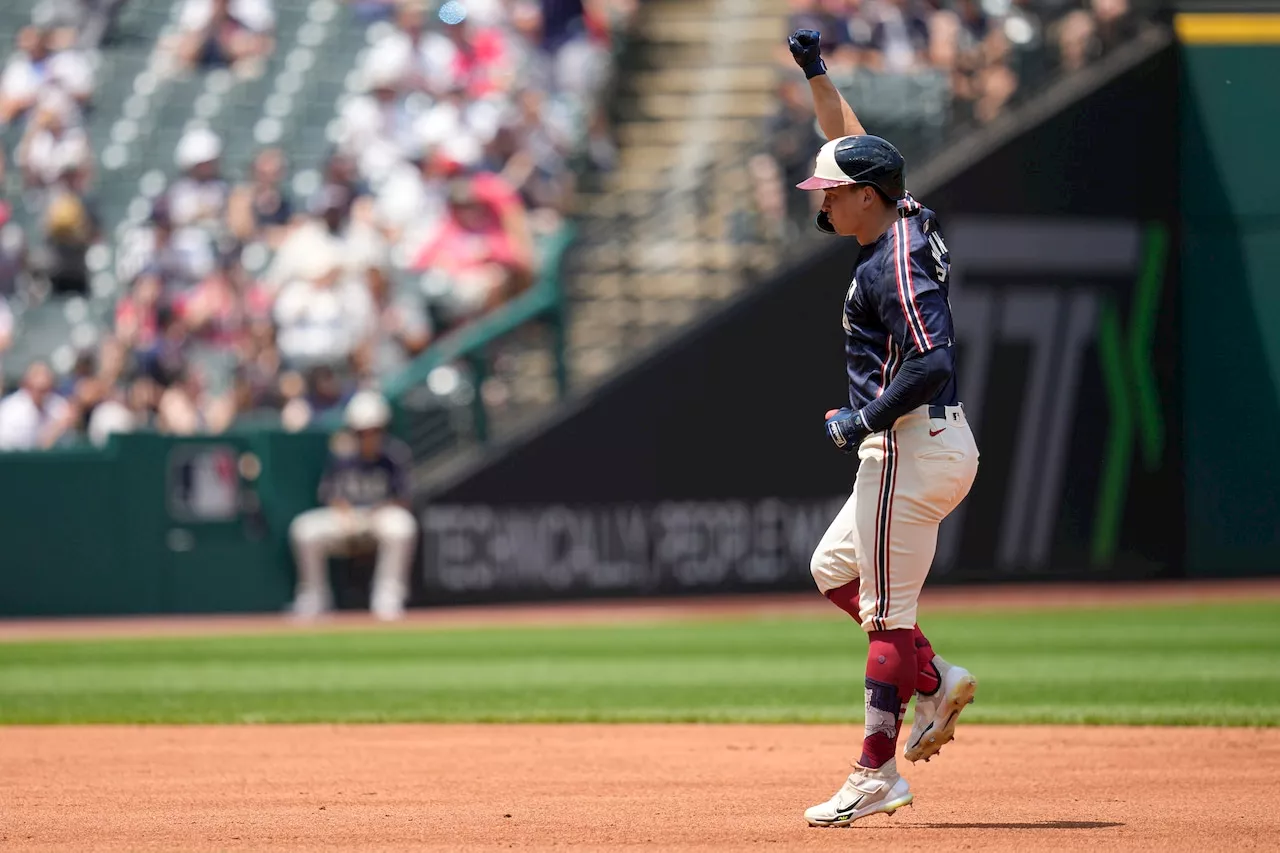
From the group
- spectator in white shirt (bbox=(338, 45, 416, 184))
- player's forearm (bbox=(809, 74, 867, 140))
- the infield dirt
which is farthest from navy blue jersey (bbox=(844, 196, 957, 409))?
spectator in white shirt (bbox=(338, 45, 416, 184))

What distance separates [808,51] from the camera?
6.83 m

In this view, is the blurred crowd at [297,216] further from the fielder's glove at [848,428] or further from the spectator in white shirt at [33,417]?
the fielder's glove at [848,428]

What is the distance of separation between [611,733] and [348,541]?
7.34m

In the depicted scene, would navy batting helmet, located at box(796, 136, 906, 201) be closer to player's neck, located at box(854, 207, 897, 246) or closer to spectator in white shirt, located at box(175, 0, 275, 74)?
player's neck, located at box(854, 207, 897, 246)

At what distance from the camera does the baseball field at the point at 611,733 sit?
6.18 metres

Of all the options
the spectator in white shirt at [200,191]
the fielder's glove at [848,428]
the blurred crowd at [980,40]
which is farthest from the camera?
the spectator in white shirt at [200,191]

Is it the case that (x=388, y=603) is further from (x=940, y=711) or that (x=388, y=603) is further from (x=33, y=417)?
(x=940, y=711)

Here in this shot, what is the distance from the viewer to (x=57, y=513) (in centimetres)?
1564

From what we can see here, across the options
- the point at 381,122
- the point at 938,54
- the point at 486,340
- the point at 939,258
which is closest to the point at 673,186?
the point at 486,340

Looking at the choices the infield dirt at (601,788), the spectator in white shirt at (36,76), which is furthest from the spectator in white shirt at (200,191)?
the infield dirt at (601,788)

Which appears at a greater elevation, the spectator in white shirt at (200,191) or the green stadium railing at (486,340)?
the spectator in white shirt at (200,191)

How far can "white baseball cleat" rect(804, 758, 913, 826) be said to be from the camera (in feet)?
19.9

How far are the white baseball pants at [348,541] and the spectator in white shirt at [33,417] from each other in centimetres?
222

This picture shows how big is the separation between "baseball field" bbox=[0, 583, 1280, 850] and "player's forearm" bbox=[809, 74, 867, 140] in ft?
7.52
